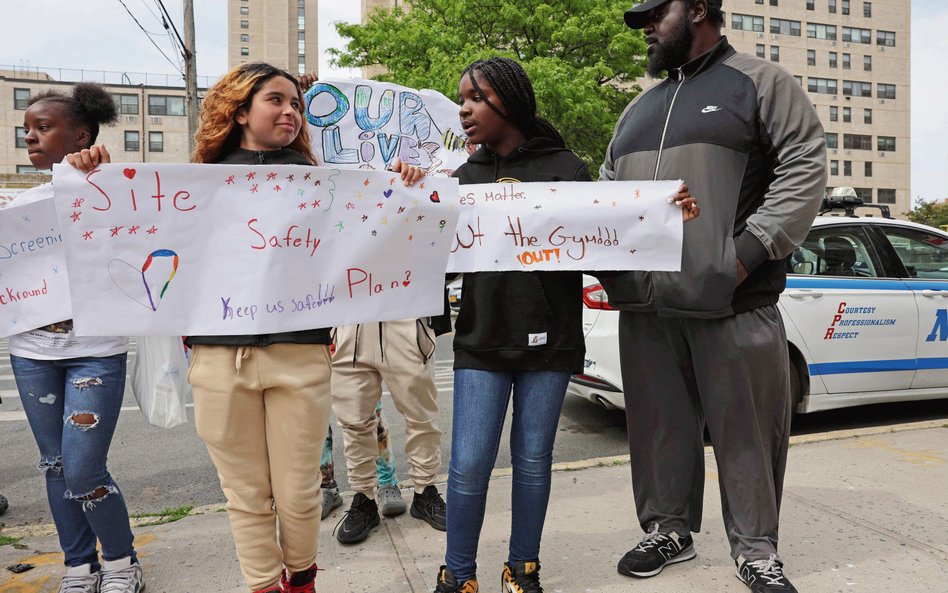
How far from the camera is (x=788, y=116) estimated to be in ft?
8.61

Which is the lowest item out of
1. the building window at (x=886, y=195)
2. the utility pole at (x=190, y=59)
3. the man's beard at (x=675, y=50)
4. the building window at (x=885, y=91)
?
the man's beard at (x=675, y=50)

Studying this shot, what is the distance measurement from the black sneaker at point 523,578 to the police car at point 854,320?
270 cm

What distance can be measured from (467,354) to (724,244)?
104 centimetres

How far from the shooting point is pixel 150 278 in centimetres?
220

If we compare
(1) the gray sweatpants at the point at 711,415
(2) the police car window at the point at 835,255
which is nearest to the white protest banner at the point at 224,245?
(1) the gray sweatpants at the point at 711,415

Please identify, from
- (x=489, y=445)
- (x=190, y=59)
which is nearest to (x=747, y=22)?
(x=190, y=59)

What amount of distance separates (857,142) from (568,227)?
79.3 m

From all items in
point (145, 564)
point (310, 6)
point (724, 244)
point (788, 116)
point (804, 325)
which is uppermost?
point (310, 6)

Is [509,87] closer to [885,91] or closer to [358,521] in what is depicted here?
[358,521]

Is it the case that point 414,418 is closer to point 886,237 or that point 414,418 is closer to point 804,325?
point 804,325

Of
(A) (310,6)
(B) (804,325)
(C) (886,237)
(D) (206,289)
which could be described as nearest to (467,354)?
(D) (206,289)

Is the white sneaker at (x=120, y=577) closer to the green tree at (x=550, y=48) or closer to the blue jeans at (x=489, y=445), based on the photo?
the blue jeans at (x=489, y=445)

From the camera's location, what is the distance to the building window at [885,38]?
70625 mm

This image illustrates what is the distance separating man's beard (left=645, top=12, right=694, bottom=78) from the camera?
2844 mm
